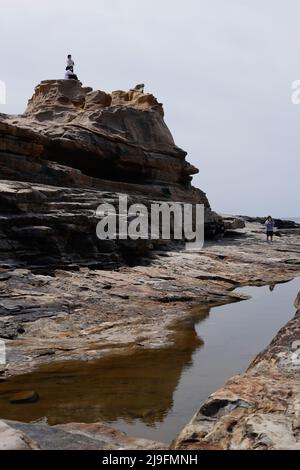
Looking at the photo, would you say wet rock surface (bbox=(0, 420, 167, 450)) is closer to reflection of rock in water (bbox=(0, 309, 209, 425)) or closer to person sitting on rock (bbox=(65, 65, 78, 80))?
reflection of rock in water (bbox=(0, 309, 209, 425))

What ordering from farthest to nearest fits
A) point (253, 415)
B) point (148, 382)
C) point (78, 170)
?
point (78, 170) < point (148, 382) < point (253, 415)

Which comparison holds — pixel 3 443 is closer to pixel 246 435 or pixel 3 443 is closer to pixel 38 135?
pixel 246 435

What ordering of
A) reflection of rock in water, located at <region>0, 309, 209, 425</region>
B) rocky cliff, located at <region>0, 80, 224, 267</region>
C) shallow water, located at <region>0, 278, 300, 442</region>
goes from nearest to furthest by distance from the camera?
1. shallow water, located at <region>0, 278, 300, 442</region>
2. reflection of rock in water, located at <region>0, 309, 209, 425</region>
3. rocky cliff, located at <region>0, 80, 224, 267</region>

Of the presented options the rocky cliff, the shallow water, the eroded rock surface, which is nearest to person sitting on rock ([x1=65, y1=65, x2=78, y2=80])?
the rocky cliff

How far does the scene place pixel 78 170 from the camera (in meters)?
34.5

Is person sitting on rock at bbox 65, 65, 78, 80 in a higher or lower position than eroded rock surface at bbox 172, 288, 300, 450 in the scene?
higher

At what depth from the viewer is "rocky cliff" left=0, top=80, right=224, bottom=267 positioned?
24594 mm

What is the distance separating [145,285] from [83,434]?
55.3ft

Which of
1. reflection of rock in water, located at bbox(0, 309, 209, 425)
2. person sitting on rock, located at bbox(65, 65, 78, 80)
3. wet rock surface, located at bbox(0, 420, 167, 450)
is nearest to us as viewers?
wet rock surface, located at bbox(0, 420, 167, 450)

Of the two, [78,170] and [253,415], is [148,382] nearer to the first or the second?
Answer: [253,415]

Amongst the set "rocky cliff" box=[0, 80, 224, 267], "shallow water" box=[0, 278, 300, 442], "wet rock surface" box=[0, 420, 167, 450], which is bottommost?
"shallow water" box=[0, 278, 300, 442]

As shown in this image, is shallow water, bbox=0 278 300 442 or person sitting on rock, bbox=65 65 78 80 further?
person sitting on rock, bbox=65 65 78 80

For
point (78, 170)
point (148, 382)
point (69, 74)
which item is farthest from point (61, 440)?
point (69, 74)

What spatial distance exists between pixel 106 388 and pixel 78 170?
24.3 m
